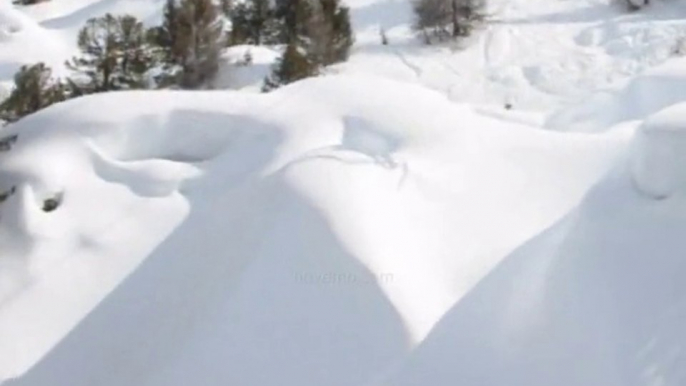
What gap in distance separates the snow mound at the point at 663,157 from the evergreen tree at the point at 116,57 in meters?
6.99

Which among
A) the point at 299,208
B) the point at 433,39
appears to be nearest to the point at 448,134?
the point at 299,208

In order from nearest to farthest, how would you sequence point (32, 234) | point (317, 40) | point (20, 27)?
point (32, 234) → point (317, 40) → point (20, 27)

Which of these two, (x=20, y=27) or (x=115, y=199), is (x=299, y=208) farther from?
(x=20, y=27)

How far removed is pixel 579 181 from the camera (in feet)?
21.7

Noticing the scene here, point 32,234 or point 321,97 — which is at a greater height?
point 321,97

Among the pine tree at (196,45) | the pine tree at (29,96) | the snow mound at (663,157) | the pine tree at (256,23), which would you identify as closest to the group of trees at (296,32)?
the pine tree at (256,23)

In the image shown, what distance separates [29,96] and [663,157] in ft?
23.0

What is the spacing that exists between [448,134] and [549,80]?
465cm

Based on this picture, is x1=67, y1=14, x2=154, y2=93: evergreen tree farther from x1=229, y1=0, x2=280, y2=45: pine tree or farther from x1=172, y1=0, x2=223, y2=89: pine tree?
x1=229, y1=0, x2=280, y2=45: pine tree

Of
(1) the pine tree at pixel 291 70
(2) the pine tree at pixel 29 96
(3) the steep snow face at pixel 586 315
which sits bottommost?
(3) the steep snow face at pixel 586 315

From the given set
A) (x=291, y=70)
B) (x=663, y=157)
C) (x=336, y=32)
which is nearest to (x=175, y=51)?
(x=291, y=70)

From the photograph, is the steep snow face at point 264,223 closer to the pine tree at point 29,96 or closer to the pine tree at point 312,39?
the pine tree at point 29,96

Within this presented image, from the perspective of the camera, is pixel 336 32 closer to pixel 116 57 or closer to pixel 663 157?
pixel 116 57

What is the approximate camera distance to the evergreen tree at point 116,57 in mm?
10766
